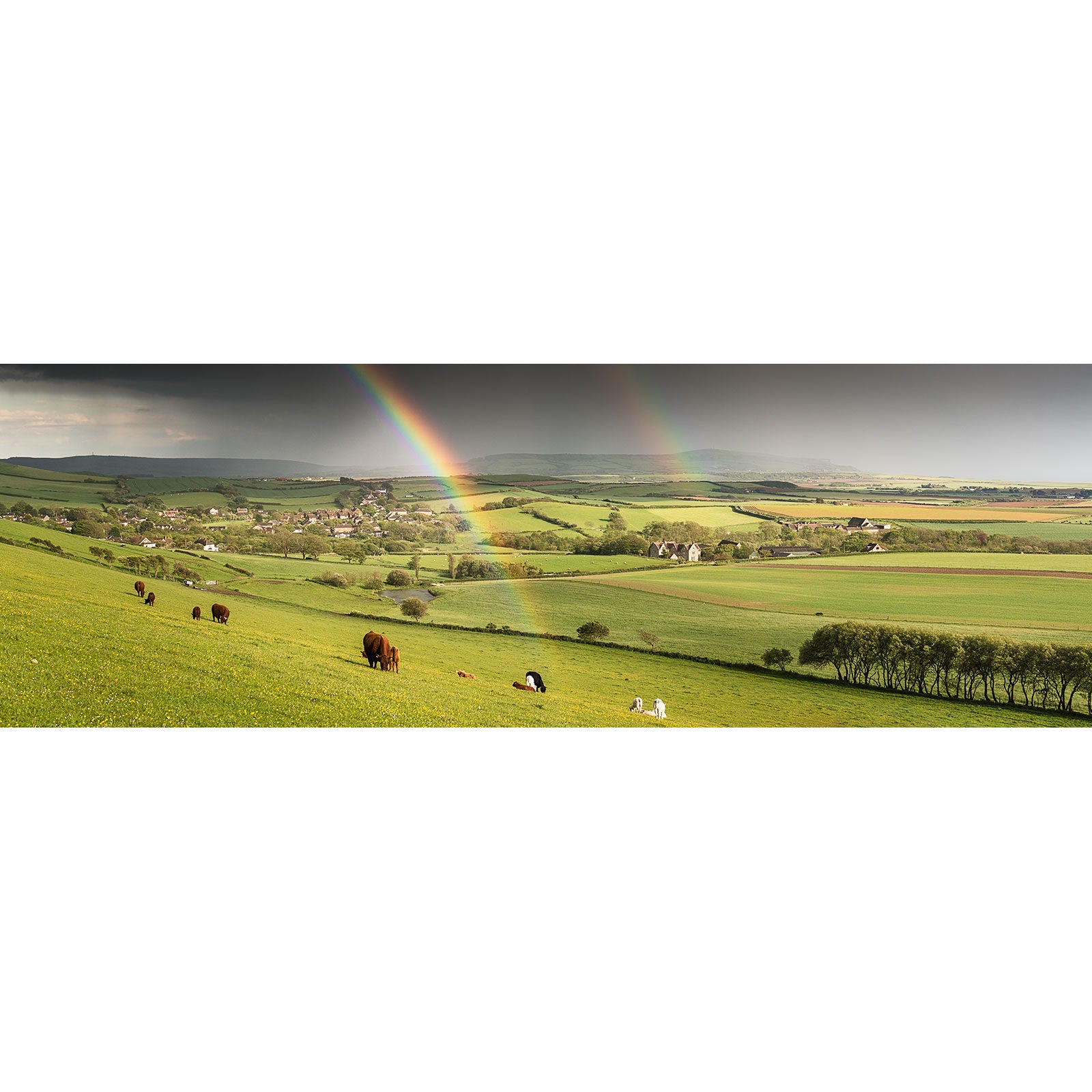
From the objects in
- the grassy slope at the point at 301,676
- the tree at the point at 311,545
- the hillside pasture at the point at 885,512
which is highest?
the hillside pasture at the point at 885,512

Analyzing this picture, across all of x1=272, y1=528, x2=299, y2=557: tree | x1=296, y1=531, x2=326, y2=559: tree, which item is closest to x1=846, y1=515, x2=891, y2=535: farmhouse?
x1=296, y1=531, x2=326, y2=559: tree

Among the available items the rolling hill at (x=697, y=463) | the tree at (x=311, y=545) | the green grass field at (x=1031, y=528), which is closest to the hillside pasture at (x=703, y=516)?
the rolling hill at (x=697, y=463)

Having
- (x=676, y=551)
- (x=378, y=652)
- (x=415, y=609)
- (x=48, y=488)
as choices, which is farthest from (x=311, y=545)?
(x=676, y=551)

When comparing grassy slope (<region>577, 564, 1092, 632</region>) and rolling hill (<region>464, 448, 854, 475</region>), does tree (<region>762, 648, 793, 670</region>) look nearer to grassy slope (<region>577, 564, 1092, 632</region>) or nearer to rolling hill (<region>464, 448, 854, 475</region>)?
grassy slope (<region>577, 564, 1092, 632</region>)

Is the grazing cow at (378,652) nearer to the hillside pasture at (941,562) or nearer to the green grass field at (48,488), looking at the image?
the green grass field at (48,488)

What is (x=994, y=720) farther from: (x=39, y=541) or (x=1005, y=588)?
(x=39, y=541)

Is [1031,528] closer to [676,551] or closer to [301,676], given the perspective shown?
[676,551]
